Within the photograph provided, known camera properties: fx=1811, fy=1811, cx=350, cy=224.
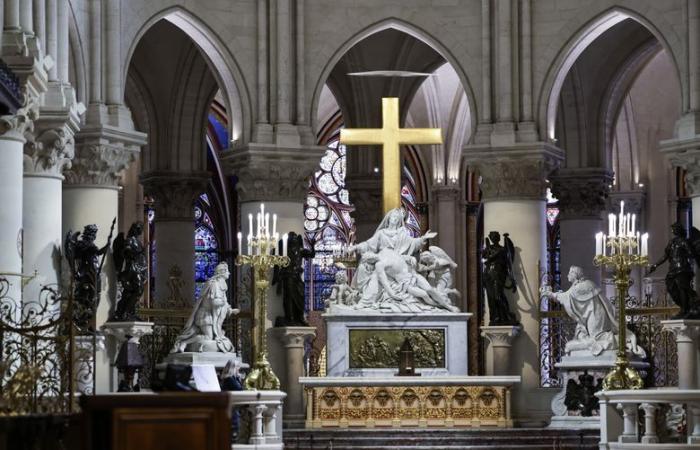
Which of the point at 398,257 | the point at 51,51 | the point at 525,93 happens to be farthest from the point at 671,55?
the point at 51,51

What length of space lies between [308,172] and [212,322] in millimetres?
4016

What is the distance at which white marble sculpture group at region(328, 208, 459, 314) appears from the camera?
Answer: 30109 mm

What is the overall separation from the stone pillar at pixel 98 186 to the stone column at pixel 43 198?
3868 mm

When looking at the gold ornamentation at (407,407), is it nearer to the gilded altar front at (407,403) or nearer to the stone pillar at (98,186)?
the gilded altar front at (407,403)

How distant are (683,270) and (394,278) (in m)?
4.74

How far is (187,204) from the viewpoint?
3694 centimetres

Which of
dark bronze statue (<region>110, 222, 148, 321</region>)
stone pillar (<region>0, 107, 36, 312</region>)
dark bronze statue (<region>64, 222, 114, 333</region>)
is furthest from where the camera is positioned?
dark bronze statue (<region>110, 222, 148, 321</region>)

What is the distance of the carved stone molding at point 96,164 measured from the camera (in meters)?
30.2

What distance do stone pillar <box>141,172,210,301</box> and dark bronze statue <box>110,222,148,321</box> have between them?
6.79 meters

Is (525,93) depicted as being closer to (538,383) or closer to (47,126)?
(538,383)

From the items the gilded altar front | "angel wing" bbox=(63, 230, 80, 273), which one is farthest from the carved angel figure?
"angel wing" bbox=(63, 230, 80, 273)

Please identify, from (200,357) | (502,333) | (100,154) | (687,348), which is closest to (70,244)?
(100,154)

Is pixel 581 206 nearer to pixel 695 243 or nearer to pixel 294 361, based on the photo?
pixel 695 243

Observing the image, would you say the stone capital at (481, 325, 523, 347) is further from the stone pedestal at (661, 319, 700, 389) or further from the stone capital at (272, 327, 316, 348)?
the stone capital at (272, 327, 316, 348)
